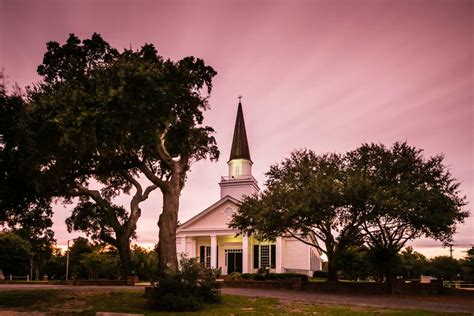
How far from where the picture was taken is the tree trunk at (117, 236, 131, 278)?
28.7 m

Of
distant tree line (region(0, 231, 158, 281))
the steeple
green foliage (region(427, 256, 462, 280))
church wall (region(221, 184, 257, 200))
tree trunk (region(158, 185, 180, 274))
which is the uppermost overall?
the steeple

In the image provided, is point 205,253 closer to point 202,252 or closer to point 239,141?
point 202,252

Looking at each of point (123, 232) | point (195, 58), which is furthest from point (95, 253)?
point (195, 58)

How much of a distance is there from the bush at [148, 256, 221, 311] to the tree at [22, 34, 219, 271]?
2.83ft

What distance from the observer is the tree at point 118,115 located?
13.9 m

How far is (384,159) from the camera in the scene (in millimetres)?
27516

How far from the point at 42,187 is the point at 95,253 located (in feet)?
106

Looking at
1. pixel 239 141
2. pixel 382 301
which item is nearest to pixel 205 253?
pixel 239 141

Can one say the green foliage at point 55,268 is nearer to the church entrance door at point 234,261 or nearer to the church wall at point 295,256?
the church entrance door at point 234,261

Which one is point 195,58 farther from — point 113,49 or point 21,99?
point 21,99

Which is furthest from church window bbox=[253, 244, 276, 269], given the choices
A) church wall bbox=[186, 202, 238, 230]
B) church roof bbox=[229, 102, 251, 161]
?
church roof bbox=[229, 102, 251, 161]

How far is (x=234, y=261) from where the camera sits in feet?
150

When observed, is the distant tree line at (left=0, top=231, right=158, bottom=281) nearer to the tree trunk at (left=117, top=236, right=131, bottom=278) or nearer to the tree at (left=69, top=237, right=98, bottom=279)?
the tree at (left=69, top=237, right=98, bottom=279)

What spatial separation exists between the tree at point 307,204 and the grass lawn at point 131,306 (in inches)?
367
